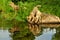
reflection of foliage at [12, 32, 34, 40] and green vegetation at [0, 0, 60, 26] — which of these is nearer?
reflection of foliage at [12, 32, 34, 40]

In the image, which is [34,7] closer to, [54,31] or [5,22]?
[5,22]

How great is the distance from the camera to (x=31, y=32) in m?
13.4

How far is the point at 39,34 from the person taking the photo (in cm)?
1319

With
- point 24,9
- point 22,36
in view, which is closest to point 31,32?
point 22,36

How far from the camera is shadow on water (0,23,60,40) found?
12.6 m

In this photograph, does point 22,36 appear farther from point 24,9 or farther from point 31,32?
point 24,9

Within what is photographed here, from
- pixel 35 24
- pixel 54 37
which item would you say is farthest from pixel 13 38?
pixel 35 24

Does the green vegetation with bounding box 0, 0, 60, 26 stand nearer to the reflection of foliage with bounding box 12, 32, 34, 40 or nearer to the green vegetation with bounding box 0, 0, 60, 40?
the green vegetation with bounding box 0, 0, 60, 40

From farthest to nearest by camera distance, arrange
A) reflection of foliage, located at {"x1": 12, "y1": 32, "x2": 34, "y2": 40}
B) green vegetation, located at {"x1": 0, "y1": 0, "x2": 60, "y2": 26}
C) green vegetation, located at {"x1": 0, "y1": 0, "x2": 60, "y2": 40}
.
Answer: green vegetation, located at {"x1": 0, "y1": 0, "x2": 60, "y2": 26}
green vegetation, located at {"x1": 0, "y1": 0, "x2": 60, "y2": 40}
reflection of foliage, located at {"x1": 12, "y1": 32, "x2": 34, "y2": 40}

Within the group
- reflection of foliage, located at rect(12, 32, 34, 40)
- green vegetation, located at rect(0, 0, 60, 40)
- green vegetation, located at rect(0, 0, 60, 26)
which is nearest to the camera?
reflection of foliage, located at rect(12, 32, 34, 40)

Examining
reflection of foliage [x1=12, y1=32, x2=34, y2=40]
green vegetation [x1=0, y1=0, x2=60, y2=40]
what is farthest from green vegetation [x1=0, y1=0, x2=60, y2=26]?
reflection of foliage [x1=12, y1=32, x2=34, y2=40]

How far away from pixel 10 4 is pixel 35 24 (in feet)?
7.68

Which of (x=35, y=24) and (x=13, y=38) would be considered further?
(x=35, y=24)

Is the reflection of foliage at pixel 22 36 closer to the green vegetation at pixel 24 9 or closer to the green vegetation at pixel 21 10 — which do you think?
the green vegetation at pixel 21 10
